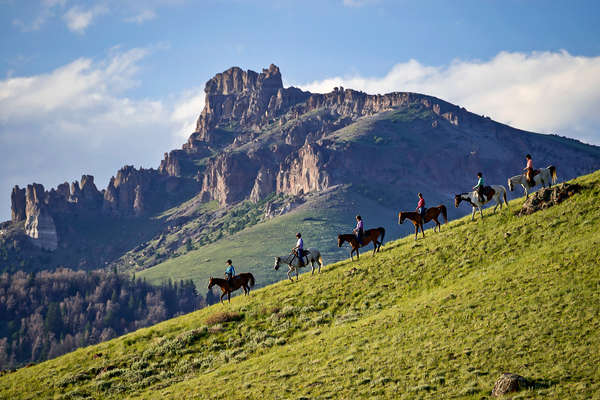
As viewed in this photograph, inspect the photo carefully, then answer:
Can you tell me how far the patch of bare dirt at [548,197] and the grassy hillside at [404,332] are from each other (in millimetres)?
835

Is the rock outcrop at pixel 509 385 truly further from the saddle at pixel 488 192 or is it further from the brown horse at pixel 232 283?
the brown horse at pixel 232 283

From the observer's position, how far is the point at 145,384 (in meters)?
31.0

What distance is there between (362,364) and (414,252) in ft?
54.3

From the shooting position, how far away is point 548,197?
38.7m

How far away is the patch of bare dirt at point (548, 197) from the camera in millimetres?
37938

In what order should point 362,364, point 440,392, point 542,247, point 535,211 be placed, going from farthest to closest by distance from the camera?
point 535,211, point 542,247, point 362,364, point 440,392

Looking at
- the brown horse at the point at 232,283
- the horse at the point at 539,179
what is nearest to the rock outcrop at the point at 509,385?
the horse at the point at 539,179

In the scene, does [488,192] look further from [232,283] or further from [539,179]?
[232,283]

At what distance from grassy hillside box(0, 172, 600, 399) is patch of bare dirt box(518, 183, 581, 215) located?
835 millimetres

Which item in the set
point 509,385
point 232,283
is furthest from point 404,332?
point 232,283

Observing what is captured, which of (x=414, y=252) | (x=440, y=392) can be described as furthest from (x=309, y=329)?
(x=440, y=392)

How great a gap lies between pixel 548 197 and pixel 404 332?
19095 mm

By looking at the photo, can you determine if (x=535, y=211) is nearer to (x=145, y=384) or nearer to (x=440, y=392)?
(x=440, y=392)

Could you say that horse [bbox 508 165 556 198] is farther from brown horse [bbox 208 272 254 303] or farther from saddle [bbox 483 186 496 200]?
brown horse [bbox 208 272 254 303]
